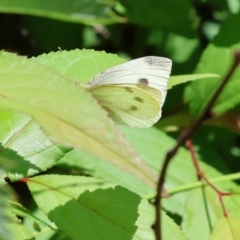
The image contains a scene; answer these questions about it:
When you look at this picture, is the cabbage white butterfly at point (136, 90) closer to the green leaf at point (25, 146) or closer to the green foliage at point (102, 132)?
the green foliage at point (102, 132)

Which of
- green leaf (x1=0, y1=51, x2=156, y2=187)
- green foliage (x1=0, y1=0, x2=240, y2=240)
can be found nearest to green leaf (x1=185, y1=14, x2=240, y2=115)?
green foliage (x1=0, y1=0, x2=240, y2=240)

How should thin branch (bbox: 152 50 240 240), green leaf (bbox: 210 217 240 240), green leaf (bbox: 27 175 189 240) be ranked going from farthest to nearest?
green leaf (bbox: 210 217 240 240)
green leaf (bbox: 27 175 189 240)
thin branch (bbox: 152 50 240 240)

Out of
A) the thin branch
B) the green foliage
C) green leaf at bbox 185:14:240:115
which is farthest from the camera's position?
green leaf at bbox 185:14:240:115

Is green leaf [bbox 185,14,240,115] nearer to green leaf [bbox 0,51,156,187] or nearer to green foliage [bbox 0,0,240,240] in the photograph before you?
green foliage [bbox 0,0,240,240]

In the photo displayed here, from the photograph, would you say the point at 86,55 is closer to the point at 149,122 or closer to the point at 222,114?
the point at 149,122

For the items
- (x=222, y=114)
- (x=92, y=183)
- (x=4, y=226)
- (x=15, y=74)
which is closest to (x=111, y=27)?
(x=222, y=114)

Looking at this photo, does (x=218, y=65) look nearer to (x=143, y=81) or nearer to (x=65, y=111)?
(x=143, y=81)

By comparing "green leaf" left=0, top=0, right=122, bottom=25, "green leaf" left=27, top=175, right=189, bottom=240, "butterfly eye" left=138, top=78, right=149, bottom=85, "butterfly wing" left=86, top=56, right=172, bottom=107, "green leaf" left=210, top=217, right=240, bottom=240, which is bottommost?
"green leaf" left=210, top=217, right=240, bottom=240

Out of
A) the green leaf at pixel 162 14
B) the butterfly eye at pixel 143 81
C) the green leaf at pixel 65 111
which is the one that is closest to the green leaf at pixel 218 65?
the green leaf at pixel 162 14
